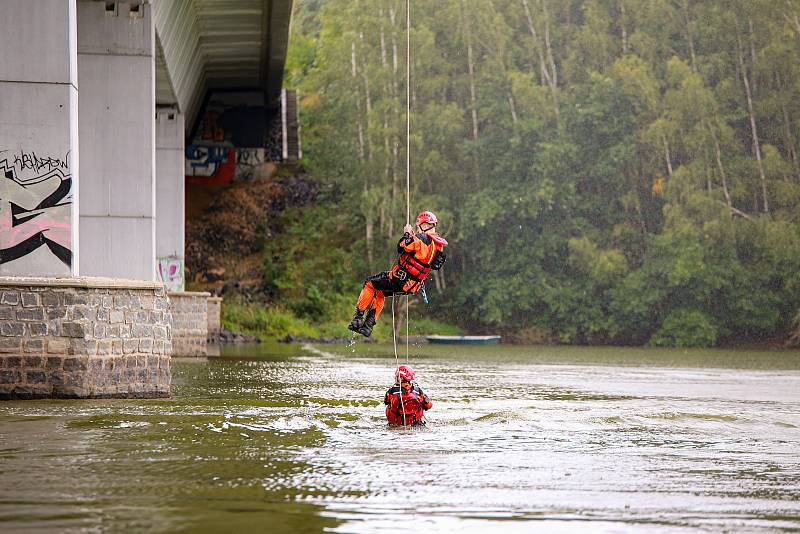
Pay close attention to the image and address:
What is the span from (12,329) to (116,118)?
32.4 ft

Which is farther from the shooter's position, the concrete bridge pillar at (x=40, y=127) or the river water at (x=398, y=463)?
the concrete bridge pillar at (x=40, y=127)

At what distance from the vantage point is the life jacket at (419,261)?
15.3m

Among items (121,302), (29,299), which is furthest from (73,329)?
(121,302)

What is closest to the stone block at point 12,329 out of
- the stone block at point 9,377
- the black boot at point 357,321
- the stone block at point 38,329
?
the stone block at point 38,329

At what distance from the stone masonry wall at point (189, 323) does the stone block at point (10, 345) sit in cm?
2004

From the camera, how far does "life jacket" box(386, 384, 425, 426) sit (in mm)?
14148

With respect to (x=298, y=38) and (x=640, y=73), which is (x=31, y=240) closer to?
(x=640, y=73)

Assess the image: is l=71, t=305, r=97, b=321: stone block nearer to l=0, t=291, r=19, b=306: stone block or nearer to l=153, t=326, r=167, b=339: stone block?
l=0, t=291, r=19, b=306: stone block

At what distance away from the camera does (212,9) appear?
120 ft

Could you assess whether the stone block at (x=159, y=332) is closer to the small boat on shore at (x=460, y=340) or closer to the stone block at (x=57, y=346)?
the stone block at (x=57, y=346)

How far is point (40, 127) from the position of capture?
59.0 feet

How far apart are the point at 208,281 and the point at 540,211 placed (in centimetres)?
1668

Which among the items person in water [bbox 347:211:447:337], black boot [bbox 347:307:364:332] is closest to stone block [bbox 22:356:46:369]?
black boot [bbox 347:307:364:332]

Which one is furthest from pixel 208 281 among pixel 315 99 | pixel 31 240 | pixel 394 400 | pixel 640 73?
pixel 394 400
